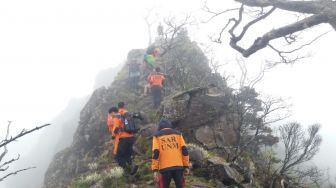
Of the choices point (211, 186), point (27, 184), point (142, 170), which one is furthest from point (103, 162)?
point (27, 184)

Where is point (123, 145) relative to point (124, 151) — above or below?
above

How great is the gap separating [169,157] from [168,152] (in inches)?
4.8

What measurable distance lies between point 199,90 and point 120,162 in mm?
5809

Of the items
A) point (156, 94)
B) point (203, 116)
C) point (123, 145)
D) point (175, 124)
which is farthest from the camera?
point (156, 94)

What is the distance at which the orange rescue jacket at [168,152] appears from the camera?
8.54 m

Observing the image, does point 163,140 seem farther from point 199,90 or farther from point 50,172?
point 50,172

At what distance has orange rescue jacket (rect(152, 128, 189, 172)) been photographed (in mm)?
8539

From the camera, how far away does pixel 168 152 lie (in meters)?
8.60

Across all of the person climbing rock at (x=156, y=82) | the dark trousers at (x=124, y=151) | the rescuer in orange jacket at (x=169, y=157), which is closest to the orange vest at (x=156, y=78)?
the person climbing rock at (x=156, y=82)

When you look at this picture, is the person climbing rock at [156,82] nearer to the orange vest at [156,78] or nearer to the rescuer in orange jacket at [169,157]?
the orange vest at [156,78]

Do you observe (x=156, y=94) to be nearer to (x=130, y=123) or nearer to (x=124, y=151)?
(x=130, y=123)

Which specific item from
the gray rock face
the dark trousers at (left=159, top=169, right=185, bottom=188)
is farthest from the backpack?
the gray rock face

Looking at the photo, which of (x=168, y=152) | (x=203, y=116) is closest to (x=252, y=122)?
(x=203, y=116)

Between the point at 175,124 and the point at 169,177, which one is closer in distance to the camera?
the point at 169,177
